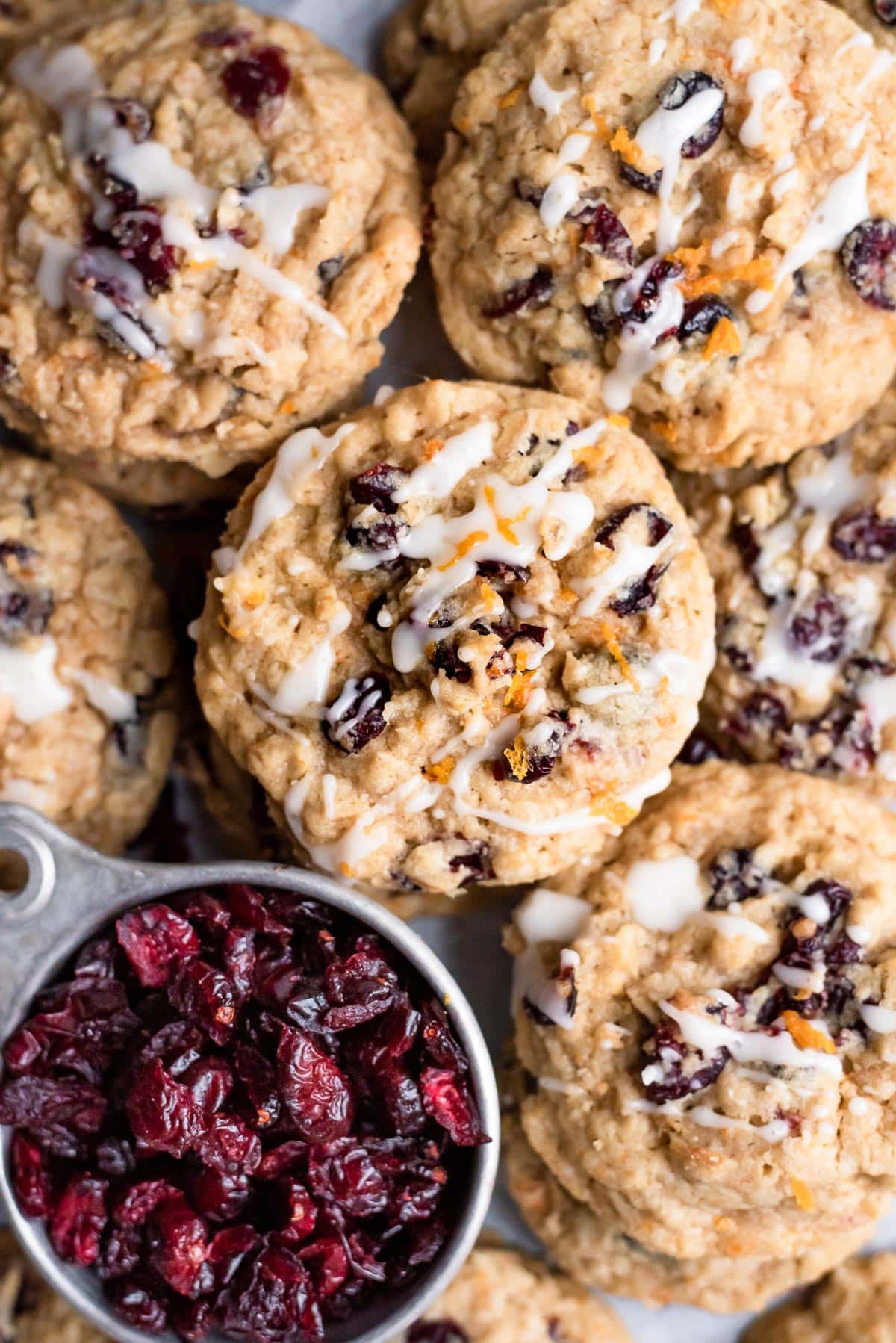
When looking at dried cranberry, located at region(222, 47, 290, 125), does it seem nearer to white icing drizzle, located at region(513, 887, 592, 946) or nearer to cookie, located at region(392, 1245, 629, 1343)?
white icing drizzle, located at region(513, 887, 592, 946)

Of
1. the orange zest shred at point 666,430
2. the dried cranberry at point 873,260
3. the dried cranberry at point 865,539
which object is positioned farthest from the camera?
the dried cranberry at point 865,539

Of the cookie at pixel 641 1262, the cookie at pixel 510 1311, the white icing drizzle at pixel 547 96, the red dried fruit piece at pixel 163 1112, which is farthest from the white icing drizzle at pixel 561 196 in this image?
the cookie at pixel 510 1311

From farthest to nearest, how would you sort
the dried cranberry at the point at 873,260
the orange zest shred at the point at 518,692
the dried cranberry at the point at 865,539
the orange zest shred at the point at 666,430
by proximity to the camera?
the dried cranberry at the point at 865,539 → the orange zest shred at the point at 666,430 → the dried cranberry at the point at 873,260 → the orange zest shred at the point at 518,692

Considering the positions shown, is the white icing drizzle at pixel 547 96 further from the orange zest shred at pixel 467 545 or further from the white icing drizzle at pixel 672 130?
the orange zest shred at pixel 467 545

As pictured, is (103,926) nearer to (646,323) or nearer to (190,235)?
(190,235)

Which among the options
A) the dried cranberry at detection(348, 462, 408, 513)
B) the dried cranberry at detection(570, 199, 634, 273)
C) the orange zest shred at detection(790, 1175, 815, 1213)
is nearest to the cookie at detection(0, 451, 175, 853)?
the dried cranberry at detection(348, 462, 408, 513)

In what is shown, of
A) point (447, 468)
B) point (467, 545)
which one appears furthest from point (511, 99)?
point (467, 545)
